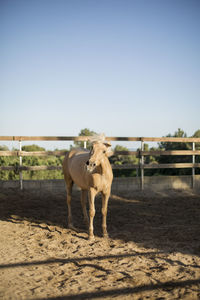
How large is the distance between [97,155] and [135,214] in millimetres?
2712

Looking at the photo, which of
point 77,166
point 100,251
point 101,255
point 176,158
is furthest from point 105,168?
point 176,158

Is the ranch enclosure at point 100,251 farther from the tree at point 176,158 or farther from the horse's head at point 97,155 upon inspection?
the tree at point 176,158

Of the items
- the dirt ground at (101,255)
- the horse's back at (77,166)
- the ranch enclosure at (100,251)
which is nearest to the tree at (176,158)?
the ranch enclosure at (100,251)

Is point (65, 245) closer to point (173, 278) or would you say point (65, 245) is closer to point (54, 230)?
point (54, 230)

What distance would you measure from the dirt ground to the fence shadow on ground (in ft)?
0.06

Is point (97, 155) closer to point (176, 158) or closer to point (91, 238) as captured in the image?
point (91, 238)

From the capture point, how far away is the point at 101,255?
4070 millimetres

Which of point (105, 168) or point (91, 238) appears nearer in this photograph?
point (91, 238)

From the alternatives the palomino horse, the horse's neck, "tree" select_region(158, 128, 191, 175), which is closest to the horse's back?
the palomino horse

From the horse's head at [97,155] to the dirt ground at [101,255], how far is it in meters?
1.30

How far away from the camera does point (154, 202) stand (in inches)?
333

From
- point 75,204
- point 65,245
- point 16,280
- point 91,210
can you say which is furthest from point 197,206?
point 16,280

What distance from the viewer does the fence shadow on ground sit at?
484cm

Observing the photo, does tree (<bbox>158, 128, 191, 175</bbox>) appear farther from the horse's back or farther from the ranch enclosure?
the horse's back
